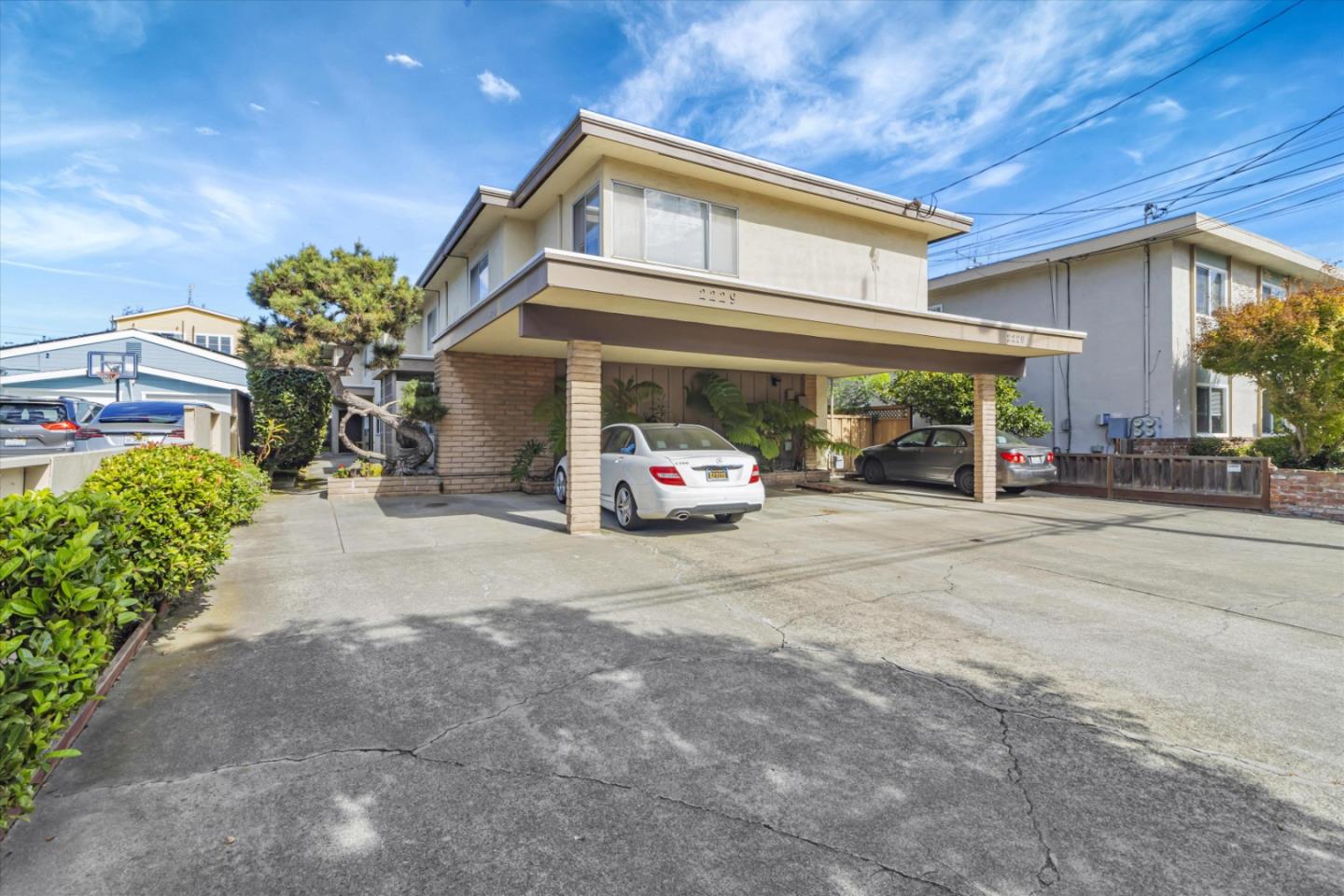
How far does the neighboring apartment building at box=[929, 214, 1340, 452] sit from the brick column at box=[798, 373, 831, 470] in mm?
6624

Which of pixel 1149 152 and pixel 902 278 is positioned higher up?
pixel 1149 152

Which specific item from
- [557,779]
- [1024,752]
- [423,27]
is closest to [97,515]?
[557,779]

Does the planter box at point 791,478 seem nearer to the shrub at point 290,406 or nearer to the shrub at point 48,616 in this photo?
the shrub at point 290,406

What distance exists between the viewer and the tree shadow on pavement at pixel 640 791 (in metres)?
1.97

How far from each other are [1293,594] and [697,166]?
904 cm

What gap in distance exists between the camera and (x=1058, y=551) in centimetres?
714

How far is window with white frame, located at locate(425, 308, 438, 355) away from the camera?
17.4 m

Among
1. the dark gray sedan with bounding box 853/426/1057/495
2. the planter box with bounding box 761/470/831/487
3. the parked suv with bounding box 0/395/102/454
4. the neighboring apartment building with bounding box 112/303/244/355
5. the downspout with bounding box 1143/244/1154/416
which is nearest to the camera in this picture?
the parked suv with bounding box 0/395/102/454

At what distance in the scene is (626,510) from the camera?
27.6 feet

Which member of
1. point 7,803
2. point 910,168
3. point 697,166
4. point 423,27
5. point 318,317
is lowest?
point 7,803

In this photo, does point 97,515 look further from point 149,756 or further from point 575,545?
point 575,545

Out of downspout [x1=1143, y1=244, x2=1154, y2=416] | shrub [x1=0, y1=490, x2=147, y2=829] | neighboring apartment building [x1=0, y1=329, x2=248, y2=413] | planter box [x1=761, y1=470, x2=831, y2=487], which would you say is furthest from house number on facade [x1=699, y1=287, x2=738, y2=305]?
neighboring apartment building [x1=0, y1=329, x2=248, y2=413]

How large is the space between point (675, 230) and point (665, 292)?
3393 millimetres

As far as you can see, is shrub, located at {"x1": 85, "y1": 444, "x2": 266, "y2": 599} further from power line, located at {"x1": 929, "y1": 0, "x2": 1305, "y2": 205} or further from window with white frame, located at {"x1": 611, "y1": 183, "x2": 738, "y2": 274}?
power line, located at {"x1": 929, "y1": 0, "x2": 1305, "y2": 205}
